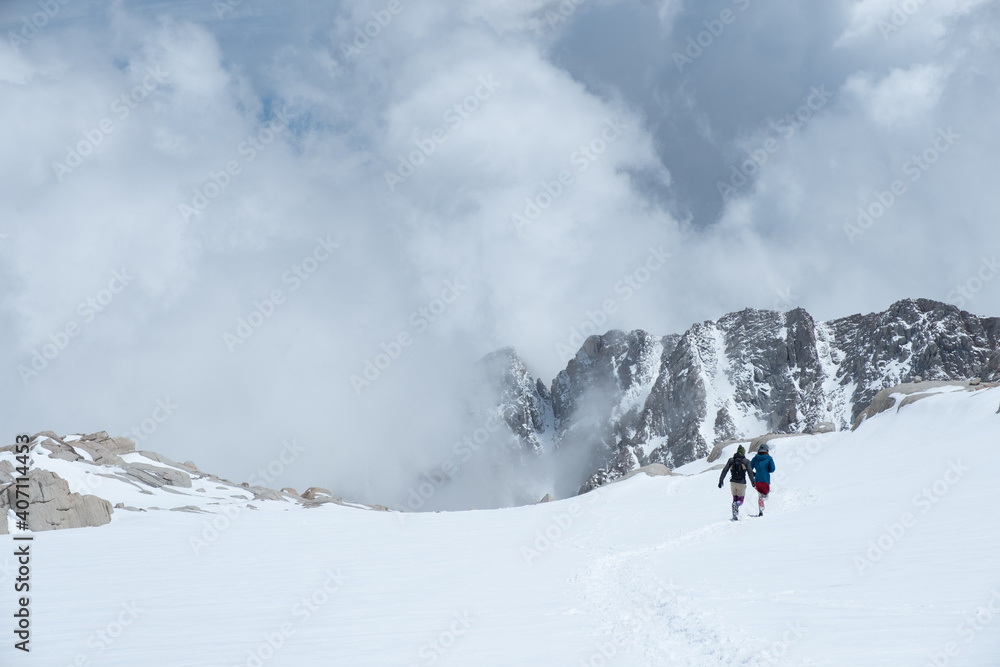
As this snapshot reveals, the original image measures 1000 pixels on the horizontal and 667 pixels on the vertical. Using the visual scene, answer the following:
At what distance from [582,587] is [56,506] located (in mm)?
24541

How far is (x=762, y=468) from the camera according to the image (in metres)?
17.4

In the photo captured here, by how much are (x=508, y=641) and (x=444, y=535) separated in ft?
38.0

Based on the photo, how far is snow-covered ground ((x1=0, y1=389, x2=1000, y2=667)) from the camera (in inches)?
281

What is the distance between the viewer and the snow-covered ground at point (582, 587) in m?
7.15

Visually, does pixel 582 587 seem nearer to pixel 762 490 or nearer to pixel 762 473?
pixel 762 490

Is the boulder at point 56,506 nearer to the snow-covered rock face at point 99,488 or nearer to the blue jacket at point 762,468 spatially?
the snow-covered rock face at point 99,488

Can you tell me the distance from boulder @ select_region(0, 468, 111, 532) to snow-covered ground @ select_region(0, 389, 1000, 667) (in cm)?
442

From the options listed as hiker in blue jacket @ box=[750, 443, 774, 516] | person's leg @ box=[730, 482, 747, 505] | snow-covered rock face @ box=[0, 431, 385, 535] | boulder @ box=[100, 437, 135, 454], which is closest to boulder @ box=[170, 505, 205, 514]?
snow-covered rock face @ box=[0, 431, 385, 535]

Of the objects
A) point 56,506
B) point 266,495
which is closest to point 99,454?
point 266,495

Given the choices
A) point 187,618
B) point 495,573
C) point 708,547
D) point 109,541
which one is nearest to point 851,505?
point 708,547

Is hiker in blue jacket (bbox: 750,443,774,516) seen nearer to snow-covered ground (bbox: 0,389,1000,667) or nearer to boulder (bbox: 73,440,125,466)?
snow-covered ground (bbox: 0,389,1000,667)

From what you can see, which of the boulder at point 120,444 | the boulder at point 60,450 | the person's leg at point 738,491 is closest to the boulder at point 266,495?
the boulder at point 60,450

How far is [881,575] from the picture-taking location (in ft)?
28.6

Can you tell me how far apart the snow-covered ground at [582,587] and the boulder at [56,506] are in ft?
14.5
